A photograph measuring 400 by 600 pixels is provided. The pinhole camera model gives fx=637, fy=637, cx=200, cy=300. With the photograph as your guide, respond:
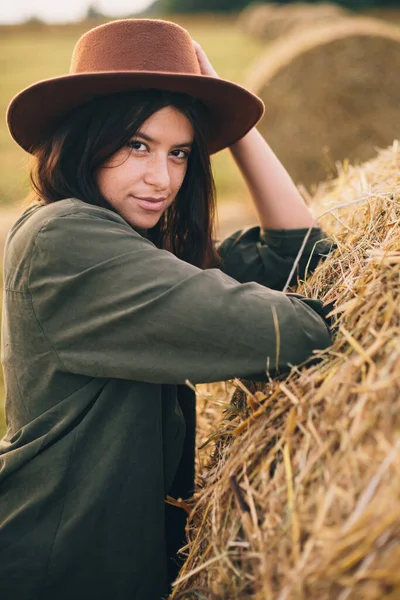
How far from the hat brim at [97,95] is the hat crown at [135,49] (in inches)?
2.3

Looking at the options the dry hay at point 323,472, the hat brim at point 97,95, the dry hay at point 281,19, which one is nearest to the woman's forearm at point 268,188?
the hat brim at point 97,95

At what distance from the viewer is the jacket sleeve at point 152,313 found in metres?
1.58

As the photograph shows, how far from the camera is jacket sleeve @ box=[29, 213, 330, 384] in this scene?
1.58 meters

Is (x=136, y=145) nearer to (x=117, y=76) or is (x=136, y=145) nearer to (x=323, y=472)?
(x=117, y=76)

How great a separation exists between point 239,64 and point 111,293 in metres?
22.0

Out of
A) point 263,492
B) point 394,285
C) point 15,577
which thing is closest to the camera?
point 263,492

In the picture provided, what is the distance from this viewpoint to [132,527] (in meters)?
1.84

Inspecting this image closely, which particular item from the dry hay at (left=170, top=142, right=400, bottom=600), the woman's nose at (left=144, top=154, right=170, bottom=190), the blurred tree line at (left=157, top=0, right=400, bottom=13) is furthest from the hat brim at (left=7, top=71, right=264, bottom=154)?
the blurred tree line at (left=157, top=0, right=400, bottom=13)

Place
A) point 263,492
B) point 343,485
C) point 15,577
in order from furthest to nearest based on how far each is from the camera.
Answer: point 15,577, point 263,492, point 343,485

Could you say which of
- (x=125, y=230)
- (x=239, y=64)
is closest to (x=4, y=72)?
(x=239, y=64)

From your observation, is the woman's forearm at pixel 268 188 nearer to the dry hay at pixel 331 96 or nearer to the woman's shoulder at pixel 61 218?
the woman's shoulder at pixel 61 218

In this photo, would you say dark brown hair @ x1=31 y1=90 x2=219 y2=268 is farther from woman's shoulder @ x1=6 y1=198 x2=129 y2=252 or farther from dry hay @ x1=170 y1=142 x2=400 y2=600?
dry hay @ x1=170 y1=142 x2=400 y2=600

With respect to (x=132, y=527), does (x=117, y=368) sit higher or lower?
higher

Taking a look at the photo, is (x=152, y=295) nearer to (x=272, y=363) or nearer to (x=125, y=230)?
(x=125, y=230)
